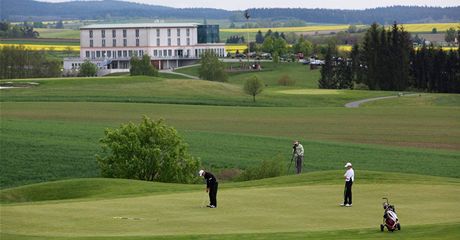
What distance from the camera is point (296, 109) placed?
103 meters

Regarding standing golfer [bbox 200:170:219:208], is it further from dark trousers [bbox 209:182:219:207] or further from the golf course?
the golf course

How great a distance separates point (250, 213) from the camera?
108 ft

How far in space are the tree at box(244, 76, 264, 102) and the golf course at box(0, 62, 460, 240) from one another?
107 centimetres

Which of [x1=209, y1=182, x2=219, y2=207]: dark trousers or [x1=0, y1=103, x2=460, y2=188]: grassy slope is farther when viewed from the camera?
[x1=0, y1=103, x2=460, y2=188]: grassy slope

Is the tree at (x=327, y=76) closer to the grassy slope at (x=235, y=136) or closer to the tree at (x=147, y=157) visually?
the grassy slope at (x=235, y=136)

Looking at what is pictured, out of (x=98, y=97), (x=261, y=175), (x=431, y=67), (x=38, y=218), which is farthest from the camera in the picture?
(x=431, y=67)

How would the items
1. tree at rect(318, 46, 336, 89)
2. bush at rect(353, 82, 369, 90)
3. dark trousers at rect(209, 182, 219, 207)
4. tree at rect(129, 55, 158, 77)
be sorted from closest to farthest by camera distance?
dark trousers at rect(209, 182, 219, 207), bush at rect(353, 82, 369, 90), tree at rect(318, 46, 336, 89), tree at rect(129, 55, 158, 77)

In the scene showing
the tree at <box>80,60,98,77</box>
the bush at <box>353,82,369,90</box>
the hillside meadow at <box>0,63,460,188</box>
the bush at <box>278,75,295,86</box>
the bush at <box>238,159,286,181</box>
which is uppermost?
the bush at <box>238,159,286,181</box>

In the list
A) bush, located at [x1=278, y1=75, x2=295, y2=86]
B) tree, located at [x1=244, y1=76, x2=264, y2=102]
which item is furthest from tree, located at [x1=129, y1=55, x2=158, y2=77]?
tree, located at [x1=244, y1=76, x2=264, y2=102]

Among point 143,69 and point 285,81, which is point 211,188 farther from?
point 143,69

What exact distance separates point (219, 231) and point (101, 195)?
12.2 metres

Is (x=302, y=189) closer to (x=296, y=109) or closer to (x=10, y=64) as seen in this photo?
(x=296, y=109)

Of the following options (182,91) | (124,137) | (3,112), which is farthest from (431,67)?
(124,137)

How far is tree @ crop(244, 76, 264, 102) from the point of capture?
118m
